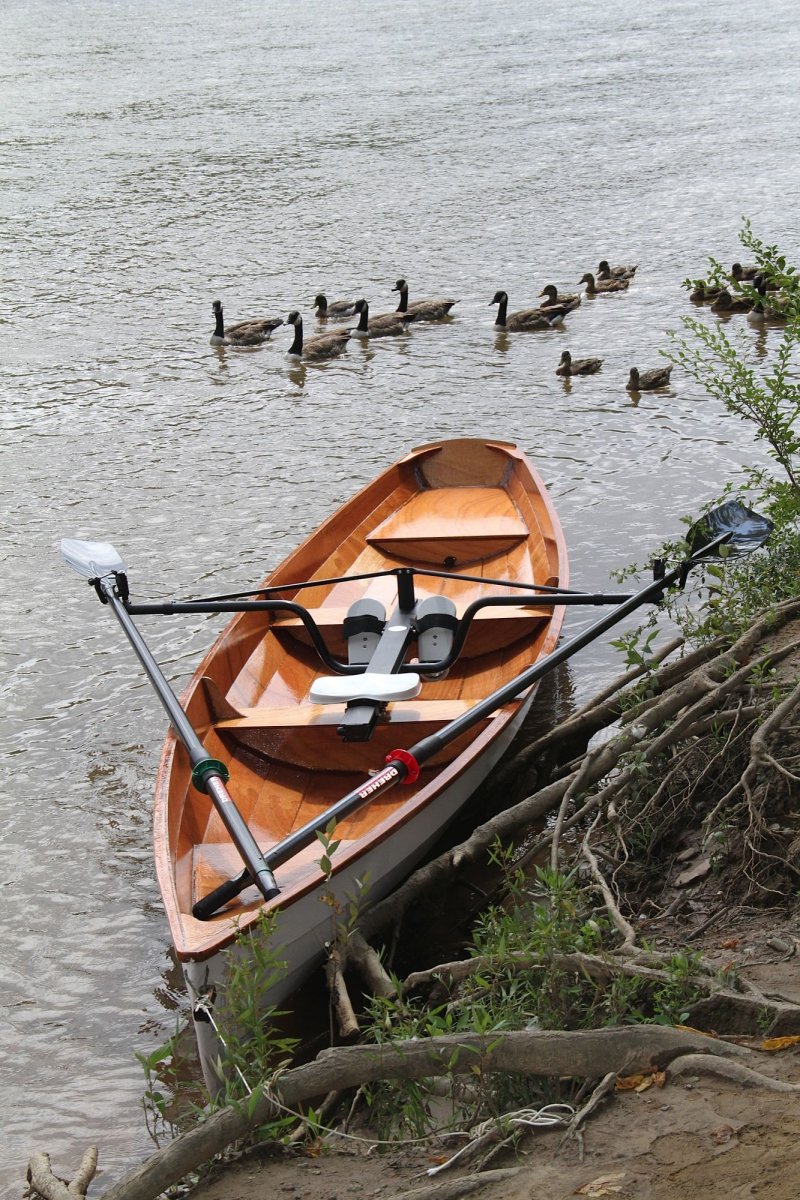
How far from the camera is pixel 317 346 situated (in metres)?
15.0

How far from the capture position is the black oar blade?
23.4ft

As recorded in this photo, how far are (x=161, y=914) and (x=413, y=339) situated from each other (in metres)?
10.7

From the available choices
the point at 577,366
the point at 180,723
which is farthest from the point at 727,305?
the point at 180,723

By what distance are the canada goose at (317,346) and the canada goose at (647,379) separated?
12.2 feet

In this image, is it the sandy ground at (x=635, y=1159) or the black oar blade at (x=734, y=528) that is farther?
the black oar blade at (x=734, y=528)

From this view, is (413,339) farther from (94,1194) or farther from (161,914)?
(94,1194)

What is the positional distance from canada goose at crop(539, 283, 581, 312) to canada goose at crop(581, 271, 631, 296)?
0.41m

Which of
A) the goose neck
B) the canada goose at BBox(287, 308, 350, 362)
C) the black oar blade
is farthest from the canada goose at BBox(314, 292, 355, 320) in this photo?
the black oar blade

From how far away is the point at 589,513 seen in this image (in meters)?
10.2

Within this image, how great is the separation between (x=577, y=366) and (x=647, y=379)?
97 centimetres

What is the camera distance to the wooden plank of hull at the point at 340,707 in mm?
5145

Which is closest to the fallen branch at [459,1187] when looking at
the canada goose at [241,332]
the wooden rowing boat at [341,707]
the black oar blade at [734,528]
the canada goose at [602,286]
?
the wooden rowing boat at [341,707]

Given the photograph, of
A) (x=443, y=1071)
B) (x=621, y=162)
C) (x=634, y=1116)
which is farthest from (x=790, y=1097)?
(x=621, y=162)

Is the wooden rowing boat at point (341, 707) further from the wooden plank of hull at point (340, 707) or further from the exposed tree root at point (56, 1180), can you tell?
the exposed tree root at point (56, 1180)
